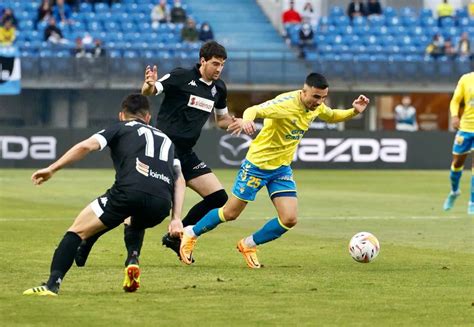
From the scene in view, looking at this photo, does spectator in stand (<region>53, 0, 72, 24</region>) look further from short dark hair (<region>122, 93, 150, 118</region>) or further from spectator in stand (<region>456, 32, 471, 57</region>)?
short dark hair (<region>122, 93, 150, 118</region>)

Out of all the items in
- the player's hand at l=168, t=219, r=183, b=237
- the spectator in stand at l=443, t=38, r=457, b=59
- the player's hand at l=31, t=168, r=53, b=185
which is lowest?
the spectator in stand at l=443, t=38, r=457, b=59

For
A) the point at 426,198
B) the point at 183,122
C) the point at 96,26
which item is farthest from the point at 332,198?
the point at 96,26

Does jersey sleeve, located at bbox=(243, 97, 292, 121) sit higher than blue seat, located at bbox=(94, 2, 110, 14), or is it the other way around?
jersey sleeve, located at bbox=(243, 97, 292, 121)

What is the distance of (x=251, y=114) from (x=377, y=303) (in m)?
2.98

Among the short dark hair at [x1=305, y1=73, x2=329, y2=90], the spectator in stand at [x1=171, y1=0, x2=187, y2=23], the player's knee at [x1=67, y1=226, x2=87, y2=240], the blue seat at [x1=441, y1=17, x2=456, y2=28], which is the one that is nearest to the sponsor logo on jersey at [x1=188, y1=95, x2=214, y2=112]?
the short dark hair at [x1=305, y1=73, x2=329, y2=90]

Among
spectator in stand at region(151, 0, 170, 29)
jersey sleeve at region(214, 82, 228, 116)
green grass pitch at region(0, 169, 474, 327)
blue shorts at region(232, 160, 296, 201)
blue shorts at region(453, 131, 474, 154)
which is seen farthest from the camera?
spectator in stand at region(151, 0, 170, 29)

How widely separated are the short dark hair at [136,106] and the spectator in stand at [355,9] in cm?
3261

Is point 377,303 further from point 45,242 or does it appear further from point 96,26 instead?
point 96,26

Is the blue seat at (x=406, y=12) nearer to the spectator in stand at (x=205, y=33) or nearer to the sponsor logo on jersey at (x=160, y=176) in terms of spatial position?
the spectator in stand at (x=205, y=33)

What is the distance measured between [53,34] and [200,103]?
25.0m

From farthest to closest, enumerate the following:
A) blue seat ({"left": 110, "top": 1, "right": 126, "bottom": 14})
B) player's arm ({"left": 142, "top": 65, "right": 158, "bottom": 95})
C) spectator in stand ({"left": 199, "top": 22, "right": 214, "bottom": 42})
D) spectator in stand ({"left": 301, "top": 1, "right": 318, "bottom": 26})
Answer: spectator in stand ({"left": 301, "top": 1, "right": 318, "bottom": 26}) < blue seat ({"left": 110, "top": 1, "right": 126, "bottom": 14}) < spectator in stand ({"left": 199, "top": 22, "right": 214, "bottom": 42}) < player's arm ({"left": 142, "top": 65, "right": 158, "bottom": 95})

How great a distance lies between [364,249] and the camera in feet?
41.1

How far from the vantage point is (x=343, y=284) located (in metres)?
10.8

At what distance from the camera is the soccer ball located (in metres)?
12.6
